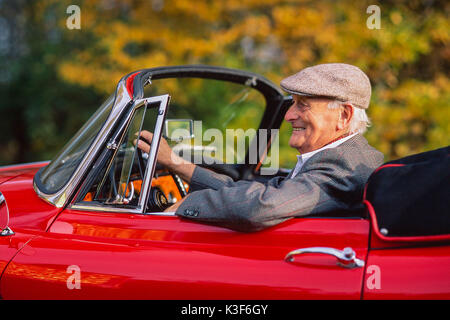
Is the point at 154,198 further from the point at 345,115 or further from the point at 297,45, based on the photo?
the point at 297,45

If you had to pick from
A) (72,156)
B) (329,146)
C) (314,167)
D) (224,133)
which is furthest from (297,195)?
(224,133)

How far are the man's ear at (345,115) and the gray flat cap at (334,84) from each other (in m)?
0.03

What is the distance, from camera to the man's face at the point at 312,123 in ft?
7.02

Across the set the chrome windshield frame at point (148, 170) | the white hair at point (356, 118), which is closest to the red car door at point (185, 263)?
the chrome windshield frame at point (148, 170)

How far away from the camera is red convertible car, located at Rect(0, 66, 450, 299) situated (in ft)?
5.15

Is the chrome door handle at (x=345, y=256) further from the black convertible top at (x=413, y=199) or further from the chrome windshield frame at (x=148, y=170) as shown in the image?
the chrome windshield frame at (x=148, y=170)

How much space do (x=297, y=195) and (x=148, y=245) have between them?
2.04 ft

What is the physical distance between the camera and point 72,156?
2.29 meters

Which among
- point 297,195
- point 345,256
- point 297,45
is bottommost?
point 345,256

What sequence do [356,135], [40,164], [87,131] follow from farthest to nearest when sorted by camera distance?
[40,164], [87,131], [356,135]

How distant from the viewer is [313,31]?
6.82 meters

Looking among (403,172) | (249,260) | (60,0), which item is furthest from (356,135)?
(60,0)
